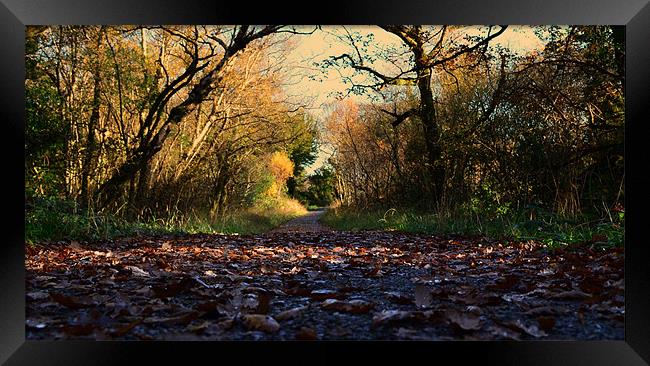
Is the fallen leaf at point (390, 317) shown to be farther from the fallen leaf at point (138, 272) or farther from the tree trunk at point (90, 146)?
the tree trunk at point (90, 146)

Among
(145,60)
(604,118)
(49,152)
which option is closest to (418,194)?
(604,118)

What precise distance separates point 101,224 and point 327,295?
4546mm

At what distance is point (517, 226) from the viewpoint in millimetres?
5996

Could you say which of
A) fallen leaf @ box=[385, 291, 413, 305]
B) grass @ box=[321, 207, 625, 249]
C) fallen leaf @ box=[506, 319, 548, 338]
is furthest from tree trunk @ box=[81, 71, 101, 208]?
fallen leaf @ box=[506, 319, 548, 338]

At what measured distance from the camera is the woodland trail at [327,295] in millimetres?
2131

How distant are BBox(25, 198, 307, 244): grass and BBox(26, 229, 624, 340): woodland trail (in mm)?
774

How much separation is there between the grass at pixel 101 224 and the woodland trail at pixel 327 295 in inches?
30.5

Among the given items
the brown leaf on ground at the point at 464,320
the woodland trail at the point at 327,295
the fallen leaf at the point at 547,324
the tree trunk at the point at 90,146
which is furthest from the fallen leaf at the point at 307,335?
the tree trunk at the point at 90,146

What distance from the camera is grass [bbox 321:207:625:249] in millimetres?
4789

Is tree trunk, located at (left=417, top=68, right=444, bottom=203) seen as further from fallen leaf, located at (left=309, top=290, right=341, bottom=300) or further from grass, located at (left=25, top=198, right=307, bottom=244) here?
fallen leaf, located at (left=309, top=290, right=341, bottom=300)

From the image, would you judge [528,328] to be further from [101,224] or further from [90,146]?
[90,146]
